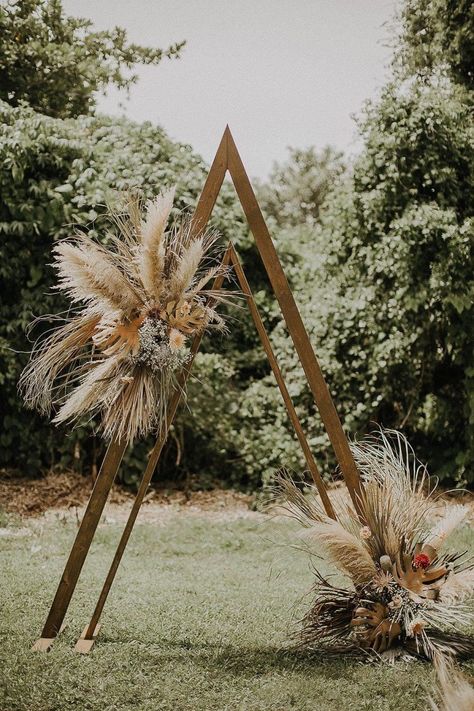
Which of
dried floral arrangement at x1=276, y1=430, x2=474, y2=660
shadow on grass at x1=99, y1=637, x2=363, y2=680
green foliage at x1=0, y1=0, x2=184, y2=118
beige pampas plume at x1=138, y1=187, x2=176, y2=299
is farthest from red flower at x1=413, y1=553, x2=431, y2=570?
green foliage at x1=0, y1=0, x2=184, y2=118

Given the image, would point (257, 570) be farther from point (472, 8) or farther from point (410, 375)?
point (472, 8)

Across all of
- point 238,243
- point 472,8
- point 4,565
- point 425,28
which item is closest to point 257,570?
point 4,565

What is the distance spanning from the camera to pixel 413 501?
3.68 m

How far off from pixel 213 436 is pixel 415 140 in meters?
3.79

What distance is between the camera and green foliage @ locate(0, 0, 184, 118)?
35.2ft

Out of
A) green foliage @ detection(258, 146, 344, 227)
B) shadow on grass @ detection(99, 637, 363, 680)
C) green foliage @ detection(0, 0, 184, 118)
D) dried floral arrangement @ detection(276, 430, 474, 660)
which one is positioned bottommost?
shadow on grass @ detection(99, 637, 363, 680)

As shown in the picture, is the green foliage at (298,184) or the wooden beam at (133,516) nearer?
the wooden beam at (133,516)

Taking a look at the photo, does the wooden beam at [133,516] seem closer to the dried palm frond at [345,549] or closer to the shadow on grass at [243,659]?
the shadow on grass at [243,659]

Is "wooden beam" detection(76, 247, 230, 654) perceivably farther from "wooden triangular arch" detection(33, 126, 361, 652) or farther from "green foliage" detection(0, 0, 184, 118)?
"green foliage" detection(0, 0, 184, 118)

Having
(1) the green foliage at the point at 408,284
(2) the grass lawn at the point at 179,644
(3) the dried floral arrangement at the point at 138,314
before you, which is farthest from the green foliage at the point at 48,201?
(3) the dried floral arrangement at the point at 138,314

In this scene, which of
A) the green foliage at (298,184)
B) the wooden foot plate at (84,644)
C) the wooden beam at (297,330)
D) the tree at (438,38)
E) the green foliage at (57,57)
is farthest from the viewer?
the green foliage at (298,184)

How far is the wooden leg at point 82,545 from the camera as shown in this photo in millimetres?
3584

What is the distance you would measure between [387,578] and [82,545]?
4.83 ft

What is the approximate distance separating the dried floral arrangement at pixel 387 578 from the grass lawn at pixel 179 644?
164mm
